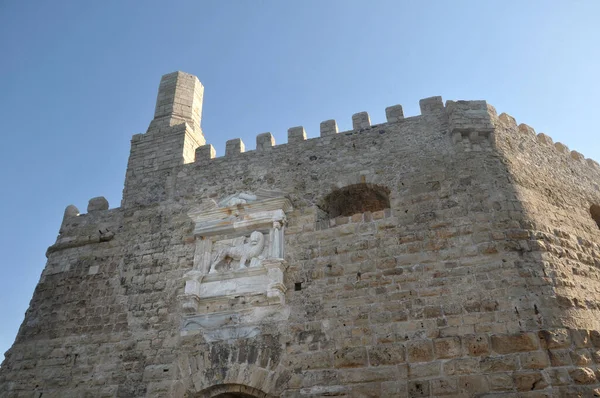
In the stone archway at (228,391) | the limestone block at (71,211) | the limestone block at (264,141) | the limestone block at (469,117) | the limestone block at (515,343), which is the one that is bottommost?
the stone archway at (228,391)

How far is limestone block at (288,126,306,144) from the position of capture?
857 centimetres

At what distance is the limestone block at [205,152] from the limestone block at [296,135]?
59.1 inches

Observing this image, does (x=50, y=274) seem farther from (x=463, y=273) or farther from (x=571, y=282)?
(x=571, y=282)

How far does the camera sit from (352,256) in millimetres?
6926

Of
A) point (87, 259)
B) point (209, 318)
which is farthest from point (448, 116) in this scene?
point (87, 259)

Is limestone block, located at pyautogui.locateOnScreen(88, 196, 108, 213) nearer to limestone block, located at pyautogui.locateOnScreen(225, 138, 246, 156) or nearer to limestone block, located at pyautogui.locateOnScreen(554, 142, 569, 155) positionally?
limestone block, located at pyautogui.locateOnScreen(225, 138, 246, 156)

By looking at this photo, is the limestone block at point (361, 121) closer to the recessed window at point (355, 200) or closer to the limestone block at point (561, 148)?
the recessed window at point (355, 200)

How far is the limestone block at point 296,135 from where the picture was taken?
8.57m

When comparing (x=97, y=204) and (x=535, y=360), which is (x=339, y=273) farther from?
(x=97, y=204)

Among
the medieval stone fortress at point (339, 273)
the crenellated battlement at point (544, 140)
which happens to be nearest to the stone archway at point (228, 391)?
the medieval stone fortress at point (339, 273)

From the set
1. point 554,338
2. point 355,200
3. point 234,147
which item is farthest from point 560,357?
point 234,147

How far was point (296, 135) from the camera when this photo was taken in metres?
8.62

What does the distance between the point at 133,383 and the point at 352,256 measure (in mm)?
3503

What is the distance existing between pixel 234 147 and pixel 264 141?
0.58 meters
